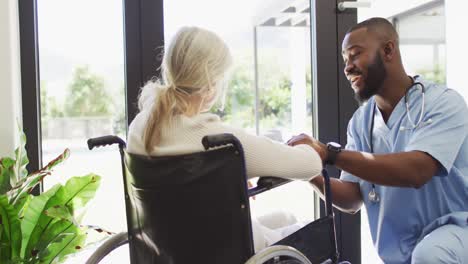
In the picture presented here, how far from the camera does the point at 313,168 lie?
107cm

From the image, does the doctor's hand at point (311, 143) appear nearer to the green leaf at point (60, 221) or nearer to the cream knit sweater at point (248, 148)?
the cream knit sweater at point (248, 148)

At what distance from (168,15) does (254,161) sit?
3.36 feet

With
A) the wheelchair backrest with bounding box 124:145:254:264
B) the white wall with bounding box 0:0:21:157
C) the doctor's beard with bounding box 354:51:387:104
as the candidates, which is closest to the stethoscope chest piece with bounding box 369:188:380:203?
the doctor's beard with bounding box 354:51:387:104

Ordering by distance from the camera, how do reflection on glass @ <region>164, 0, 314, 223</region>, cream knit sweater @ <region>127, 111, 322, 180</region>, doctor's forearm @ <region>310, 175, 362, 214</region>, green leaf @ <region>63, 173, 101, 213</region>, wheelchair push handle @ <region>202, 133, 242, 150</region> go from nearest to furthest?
wheelchair push handle @ <region>202, 133, 242, 150</region> → cream knit sweater @ <region>127, 111, 322, 180</region> → green leaf @ <region>63, 173, 101, 213</region> → doctor's forearm @ <region>310, 175, 362, 214</region> → reflection on glass @ <region>164, 0, 314, 223</region>

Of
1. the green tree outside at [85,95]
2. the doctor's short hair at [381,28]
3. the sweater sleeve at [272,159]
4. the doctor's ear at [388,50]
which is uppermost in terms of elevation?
the doctor's short hair at [381,28]

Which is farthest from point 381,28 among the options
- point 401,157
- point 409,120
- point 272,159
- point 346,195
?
point 272,159

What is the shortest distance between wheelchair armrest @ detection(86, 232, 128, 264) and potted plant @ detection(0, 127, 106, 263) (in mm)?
330

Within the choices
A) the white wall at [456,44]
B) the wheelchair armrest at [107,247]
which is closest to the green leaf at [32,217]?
the wheelchair armrest at [107,247]

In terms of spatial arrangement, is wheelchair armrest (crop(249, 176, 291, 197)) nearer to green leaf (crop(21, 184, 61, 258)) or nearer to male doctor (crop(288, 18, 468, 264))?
male doctor (crop(288, 18, 468, 264))

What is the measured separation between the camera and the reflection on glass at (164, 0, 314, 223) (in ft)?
6.35

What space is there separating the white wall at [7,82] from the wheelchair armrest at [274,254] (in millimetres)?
1157

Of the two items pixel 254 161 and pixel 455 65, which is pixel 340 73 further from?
pixel 254 161

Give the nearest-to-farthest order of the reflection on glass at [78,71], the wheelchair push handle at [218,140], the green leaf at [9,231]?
the wheelchair push handle at [218,140] < the green leaf at [9,231] < the reflection on glass at [78,71]

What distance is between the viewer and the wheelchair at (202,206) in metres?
0.95
